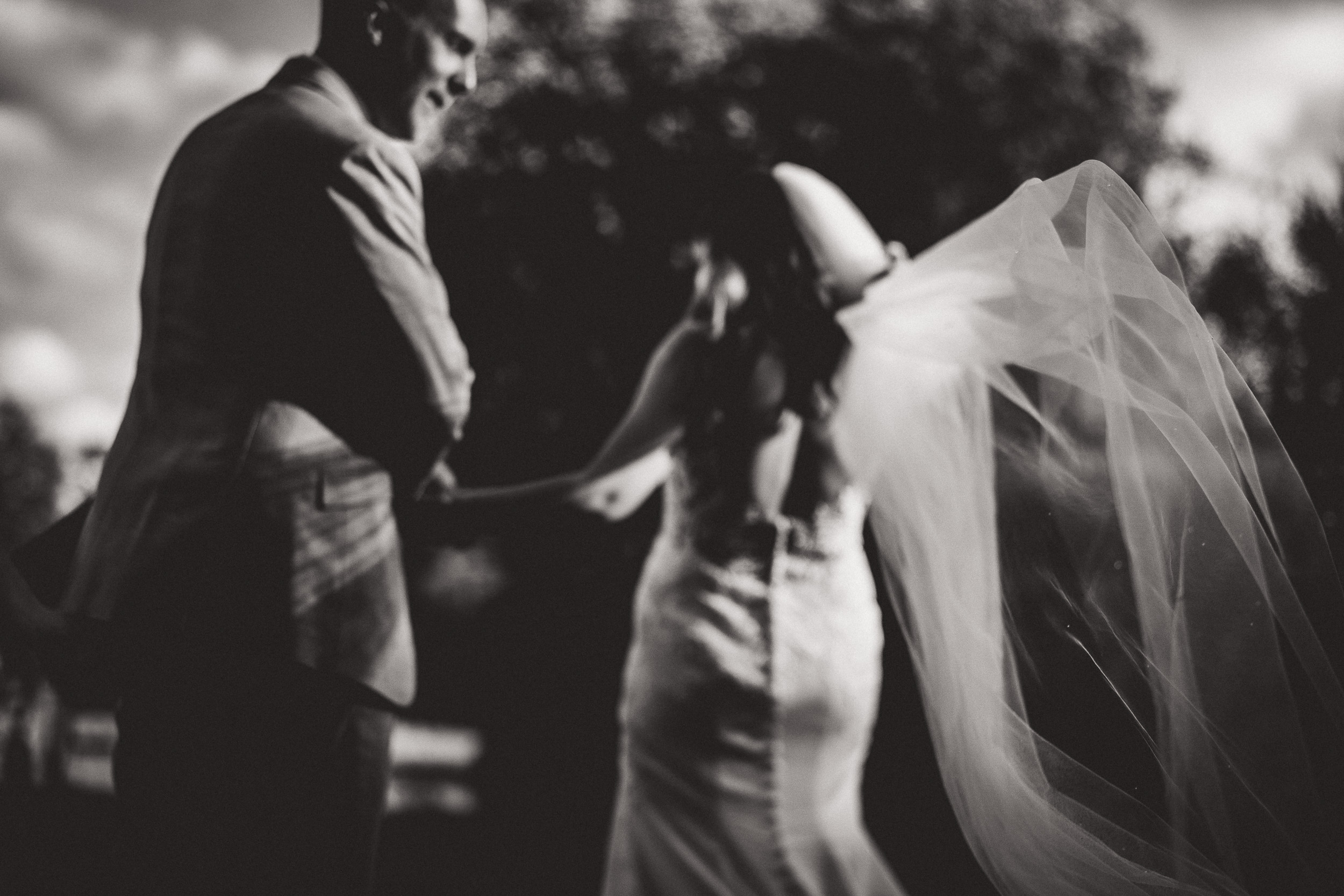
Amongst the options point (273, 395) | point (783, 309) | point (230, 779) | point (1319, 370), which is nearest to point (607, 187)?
point (783, 309)

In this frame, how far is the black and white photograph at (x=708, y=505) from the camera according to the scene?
163cm

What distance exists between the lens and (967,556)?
2.20 m

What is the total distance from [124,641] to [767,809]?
5.86 feet

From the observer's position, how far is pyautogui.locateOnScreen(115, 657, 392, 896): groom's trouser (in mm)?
1575

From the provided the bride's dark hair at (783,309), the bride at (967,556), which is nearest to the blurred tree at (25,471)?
the bride at (967,556)

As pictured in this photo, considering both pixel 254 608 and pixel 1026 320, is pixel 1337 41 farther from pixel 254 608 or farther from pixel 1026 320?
pixel 254 608

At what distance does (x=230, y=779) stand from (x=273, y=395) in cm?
59

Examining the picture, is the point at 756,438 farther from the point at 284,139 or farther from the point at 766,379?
the point at 284,139

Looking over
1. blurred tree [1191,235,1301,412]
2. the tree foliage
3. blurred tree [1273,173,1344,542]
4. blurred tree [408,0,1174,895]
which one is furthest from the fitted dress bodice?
the tree foliage

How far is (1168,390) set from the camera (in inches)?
75.1

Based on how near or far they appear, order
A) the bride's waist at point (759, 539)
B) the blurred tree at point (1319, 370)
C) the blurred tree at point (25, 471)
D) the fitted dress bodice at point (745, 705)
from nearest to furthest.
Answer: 1. the blurred tree at point (1319, 370)
2. the fitted dress bodice at point (745, 705)
3. the bride's waist at point (759, 539)
4. the blurred tree at point (25, 471)

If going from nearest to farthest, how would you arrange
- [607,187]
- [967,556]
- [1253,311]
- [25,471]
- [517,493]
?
[967,556] → [517,493] → [25,471] → [1253,311] → [607,187]

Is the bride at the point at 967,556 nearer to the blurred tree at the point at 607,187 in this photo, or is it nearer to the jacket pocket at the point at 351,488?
the jacket pocket at the point at 351,488

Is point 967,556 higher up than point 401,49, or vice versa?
point 401,49
